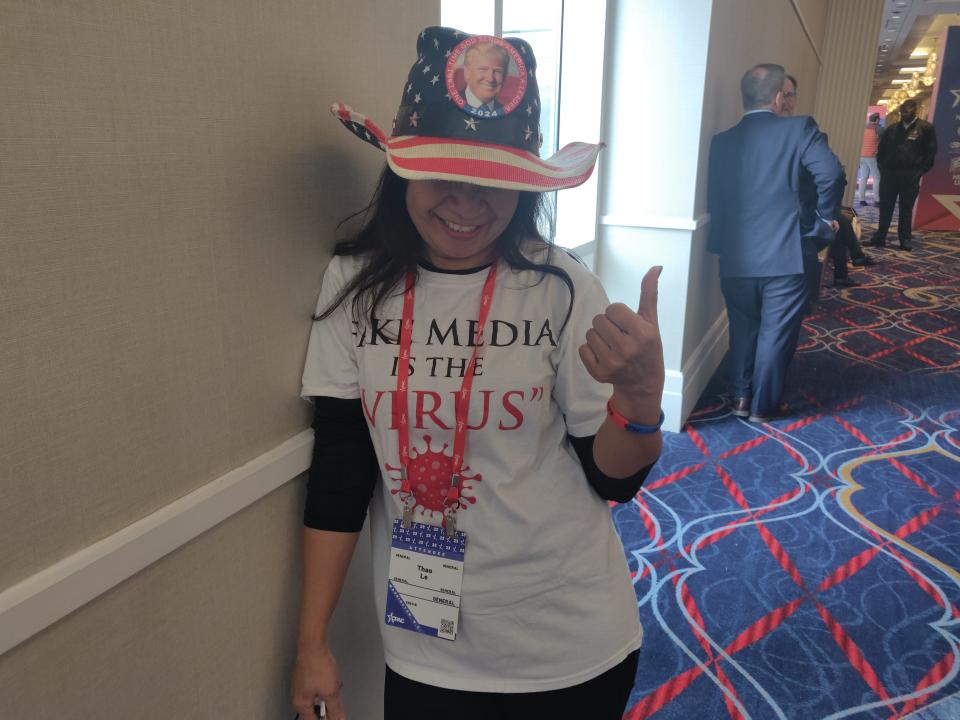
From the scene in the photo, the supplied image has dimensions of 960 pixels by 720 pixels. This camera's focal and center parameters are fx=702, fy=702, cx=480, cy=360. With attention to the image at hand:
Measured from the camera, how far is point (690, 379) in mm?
3475

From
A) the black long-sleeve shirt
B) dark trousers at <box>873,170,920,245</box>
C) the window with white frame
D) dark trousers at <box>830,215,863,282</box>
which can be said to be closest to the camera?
the black long-sleeve shirt

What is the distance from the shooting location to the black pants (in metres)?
1.01

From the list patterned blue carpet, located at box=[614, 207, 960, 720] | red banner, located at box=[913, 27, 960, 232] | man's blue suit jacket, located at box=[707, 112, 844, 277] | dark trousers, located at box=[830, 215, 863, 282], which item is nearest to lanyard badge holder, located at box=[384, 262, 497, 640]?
patterned blue carpet, located at box=[614, 207, 960, 720]

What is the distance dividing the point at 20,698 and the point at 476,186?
2.44ft

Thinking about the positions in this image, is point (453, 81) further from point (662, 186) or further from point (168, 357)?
point (662, 186)

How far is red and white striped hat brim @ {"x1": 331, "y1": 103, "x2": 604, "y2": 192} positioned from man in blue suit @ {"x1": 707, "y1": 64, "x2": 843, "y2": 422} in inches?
104

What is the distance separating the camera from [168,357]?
795mm

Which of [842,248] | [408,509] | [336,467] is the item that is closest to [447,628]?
[408,509]

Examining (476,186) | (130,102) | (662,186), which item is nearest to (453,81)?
(476,186)

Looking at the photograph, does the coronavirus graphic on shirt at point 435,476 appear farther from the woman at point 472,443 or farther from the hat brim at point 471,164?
the hat brim at point 471,164

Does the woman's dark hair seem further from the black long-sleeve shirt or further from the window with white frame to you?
the window with white frame

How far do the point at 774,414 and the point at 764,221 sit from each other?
3.17 ft

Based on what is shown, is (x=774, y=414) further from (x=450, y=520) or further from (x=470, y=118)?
(x=470, y=118)

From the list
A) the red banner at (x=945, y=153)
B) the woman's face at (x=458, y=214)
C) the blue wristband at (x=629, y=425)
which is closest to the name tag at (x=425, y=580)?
the blue wristband at (x=629, y=425)
